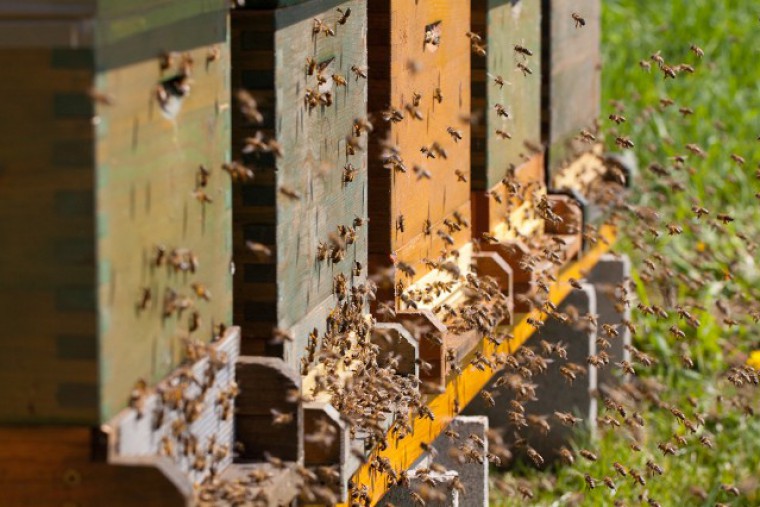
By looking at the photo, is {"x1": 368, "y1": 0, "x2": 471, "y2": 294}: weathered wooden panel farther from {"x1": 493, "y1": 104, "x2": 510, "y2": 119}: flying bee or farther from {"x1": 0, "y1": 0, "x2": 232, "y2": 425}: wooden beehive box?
{"x1": 0, "y1": 0, "x2": 232, "y2": 425}: wooden beehive box

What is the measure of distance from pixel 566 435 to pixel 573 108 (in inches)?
62.3

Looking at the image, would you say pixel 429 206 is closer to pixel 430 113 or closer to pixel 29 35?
pixel 430 113

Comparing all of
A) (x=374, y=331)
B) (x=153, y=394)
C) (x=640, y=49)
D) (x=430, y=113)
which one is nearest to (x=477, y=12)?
(x=430, y=113)

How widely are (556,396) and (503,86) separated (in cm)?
225

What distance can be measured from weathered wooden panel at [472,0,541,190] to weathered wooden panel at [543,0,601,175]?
0.35 meters

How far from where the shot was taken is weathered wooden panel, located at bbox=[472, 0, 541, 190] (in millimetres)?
5754

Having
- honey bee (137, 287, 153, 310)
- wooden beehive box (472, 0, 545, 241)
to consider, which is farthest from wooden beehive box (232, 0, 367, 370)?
wooden beehive box (472, 0, 545, 241)

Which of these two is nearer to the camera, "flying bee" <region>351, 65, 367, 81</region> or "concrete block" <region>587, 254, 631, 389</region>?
"flying bee" <region>351, 65, 367, 81</region>

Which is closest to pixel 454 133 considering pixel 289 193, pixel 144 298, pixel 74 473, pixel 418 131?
pixel 418 131

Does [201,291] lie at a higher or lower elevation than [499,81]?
lower

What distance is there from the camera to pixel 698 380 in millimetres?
8250

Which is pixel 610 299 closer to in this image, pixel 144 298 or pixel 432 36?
pixel 432 36

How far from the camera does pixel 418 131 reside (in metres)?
4.93

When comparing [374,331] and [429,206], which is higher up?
[429,206]
